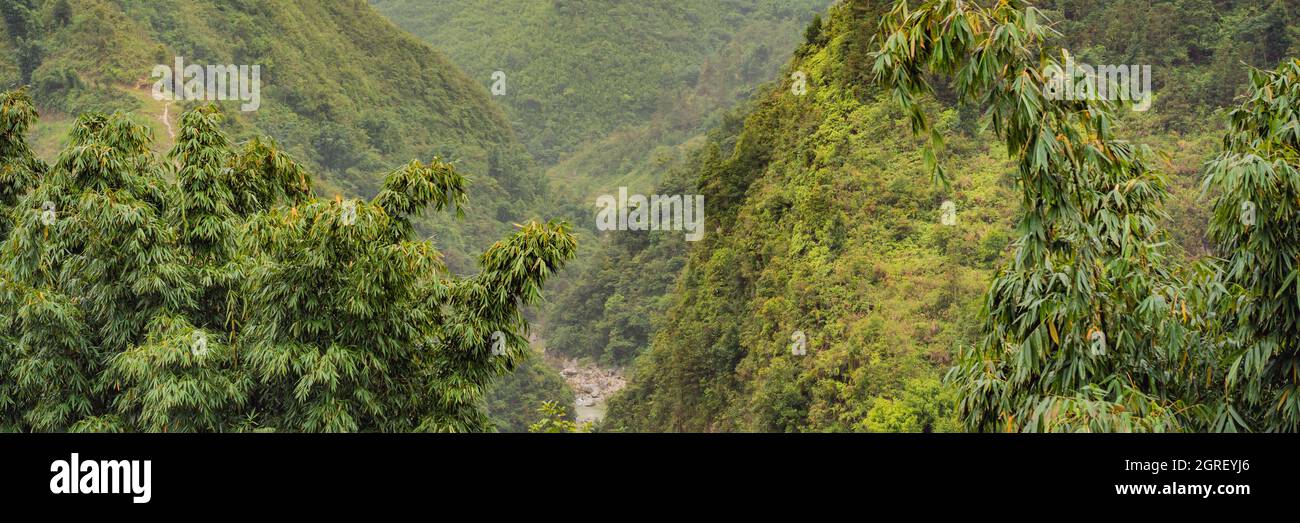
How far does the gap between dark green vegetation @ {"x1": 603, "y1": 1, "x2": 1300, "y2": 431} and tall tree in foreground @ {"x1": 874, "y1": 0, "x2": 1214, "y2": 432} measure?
19mm

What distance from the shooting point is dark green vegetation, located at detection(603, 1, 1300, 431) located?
18.2ft

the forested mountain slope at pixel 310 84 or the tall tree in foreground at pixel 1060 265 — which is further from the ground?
the forested mountain slope at pixel 310 84

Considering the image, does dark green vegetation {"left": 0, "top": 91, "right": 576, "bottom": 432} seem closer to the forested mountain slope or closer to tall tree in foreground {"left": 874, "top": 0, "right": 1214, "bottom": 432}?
tall tree in foreground {"left": 874, "top": 0, "right": 1214, "bottom": 432}

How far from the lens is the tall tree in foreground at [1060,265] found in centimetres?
539

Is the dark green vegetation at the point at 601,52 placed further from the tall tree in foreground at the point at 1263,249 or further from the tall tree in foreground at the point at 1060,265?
the tall tree in foreground at the point at 1263,249

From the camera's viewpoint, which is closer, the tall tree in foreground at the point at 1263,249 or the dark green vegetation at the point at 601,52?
the tall tree in foreground at the point at 1263,249

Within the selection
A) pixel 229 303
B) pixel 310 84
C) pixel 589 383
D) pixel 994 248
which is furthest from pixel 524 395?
pixel 229 303

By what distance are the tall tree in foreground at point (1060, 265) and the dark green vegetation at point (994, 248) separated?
0.06 feet

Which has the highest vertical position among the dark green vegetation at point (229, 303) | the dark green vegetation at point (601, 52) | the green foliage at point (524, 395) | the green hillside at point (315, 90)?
the dark green vegetation at point (601, 52)

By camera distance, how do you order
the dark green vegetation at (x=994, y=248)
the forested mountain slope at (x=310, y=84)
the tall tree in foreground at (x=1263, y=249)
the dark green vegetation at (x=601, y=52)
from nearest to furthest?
1. the tall tree in foreground at (x=1263, y=249)
2. the dark green vegetation at (x=994, y=248)
3. the forested mountain slope at (x=310, y=84)
4. the dark green vegetation at (x=601, y=52)

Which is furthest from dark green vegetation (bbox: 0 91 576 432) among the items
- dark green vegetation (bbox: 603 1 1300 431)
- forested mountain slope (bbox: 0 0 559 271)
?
forested mountain slope (bbox: 0 0 559 271)

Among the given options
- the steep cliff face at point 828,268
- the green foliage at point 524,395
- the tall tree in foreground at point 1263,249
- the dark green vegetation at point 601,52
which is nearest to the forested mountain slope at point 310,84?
the green foliage at point 524,395

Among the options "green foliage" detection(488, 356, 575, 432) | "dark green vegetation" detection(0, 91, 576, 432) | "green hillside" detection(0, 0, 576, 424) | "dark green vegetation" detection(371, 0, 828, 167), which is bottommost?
"green foliage" detection(488, 356, 575, 432)

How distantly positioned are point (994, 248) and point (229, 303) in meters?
15.2
